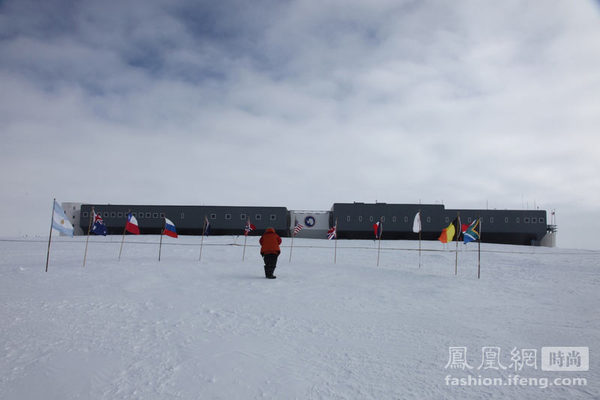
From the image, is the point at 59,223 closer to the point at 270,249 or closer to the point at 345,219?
the point at 270,249

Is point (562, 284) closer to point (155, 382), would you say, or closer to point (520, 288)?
point (520, 288)

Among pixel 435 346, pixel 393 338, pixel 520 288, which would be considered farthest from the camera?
pixel 520 288

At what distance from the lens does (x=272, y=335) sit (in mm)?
6168

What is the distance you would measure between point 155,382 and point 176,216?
4314 cm

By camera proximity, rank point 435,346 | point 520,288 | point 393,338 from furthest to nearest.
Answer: point 520,288 < point 393,338 < point 435,346

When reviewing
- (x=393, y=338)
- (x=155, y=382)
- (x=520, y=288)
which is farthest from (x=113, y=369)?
(x=520, y=288)

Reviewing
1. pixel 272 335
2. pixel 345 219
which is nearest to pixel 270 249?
Answer: pixel 272 335

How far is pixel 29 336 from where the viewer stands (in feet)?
19.2

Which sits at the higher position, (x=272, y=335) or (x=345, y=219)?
(x=345, y=219)

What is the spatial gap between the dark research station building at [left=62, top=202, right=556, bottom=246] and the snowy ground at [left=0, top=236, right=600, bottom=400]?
31273mm

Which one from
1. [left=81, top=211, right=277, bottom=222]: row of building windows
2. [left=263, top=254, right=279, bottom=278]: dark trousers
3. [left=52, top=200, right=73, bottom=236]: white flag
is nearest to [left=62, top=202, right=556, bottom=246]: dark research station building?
[left=81, top=211, right=277, bottom=222]: row of building windows

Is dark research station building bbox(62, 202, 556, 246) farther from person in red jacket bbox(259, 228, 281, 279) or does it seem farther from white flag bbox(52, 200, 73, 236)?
person in red jacket bbox(259, 228, 281, 279)

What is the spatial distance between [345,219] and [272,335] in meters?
38.0

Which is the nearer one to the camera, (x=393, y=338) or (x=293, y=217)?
(x=393, y=338)
